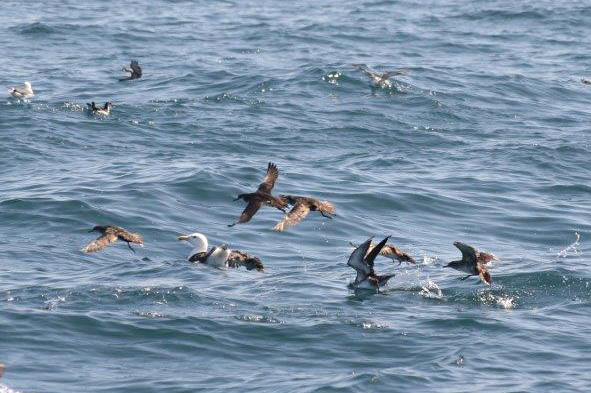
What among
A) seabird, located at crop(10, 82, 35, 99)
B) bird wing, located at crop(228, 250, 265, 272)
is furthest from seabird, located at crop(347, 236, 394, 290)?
seabird, located at crop(10, 82, 35, 99)

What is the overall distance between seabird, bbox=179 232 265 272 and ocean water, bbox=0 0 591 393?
0.22 metres

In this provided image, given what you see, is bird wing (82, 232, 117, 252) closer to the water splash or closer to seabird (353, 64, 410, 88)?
the water splash

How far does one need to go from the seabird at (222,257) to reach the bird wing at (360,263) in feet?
4.71

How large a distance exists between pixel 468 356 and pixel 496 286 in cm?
317

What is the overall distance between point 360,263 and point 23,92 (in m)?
13.7

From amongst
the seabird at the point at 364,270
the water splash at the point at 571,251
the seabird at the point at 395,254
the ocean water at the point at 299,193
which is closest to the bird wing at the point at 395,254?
the seabird at the point at 395,254

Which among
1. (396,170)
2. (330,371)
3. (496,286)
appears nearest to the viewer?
(330,371)

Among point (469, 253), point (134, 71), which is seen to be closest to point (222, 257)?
point (469, 253)

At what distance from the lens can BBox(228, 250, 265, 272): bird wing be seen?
16.7 metres

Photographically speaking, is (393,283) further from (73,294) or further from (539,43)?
(539,43)

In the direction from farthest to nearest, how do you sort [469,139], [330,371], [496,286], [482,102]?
1. [482,102]
2. [469,139]
3. [496,286]
4. [330,371]

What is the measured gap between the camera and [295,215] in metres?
16.6

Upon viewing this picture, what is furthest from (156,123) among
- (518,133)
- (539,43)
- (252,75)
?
(539,43)

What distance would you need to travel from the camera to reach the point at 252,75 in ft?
101
